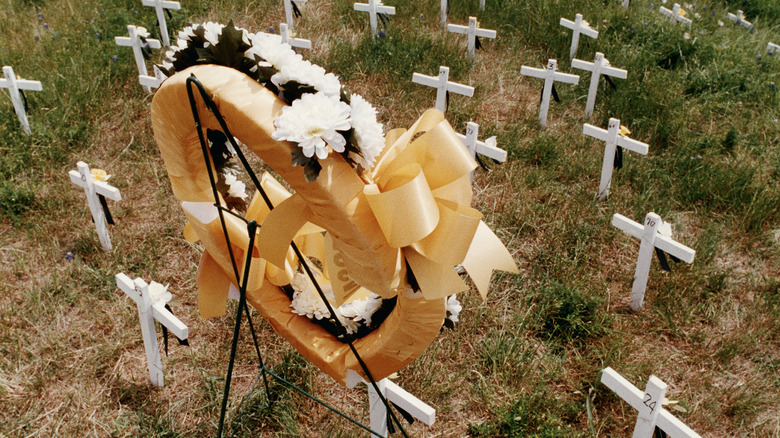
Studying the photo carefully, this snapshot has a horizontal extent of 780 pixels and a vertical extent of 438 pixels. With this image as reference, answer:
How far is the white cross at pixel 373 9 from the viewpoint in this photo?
599 centimetres

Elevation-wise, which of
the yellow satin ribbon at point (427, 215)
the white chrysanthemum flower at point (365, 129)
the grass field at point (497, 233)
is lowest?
the grass field at point (497, 233)

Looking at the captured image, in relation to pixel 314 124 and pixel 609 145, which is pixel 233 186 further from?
pixel 609 145

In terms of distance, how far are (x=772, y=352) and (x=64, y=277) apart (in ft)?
13.7

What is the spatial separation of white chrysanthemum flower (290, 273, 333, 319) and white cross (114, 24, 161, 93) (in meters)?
3.39

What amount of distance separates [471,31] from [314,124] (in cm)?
456

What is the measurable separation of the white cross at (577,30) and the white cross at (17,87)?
15.0 feet

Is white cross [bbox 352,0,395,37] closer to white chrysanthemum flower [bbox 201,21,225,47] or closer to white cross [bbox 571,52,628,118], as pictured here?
white cross [bbox 571,52,628,118]

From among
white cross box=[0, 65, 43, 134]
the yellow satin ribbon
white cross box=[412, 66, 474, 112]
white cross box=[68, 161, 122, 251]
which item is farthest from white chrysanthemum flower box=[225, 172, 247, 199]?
white cross box=[0, 65, 43, 134]

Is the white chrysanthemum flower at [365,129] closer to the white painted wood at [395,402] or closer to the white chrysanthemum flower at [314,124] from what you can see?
the white chrysanthemum flower at [314,124]

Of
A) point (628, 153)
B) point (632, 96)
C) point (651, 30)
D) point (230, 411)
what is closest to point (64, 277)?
point (230, 411)

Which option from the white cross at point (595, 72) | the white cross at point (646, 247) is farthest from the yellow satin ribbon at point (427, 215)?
the white cross at point (595, 72)

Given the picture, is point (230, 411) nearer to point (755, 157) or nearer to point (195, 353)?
point (195, 353)

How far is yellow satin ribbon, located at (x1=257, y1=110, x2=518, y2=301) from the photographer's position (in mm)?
1729

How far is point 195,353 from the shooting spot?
345 centimetres
